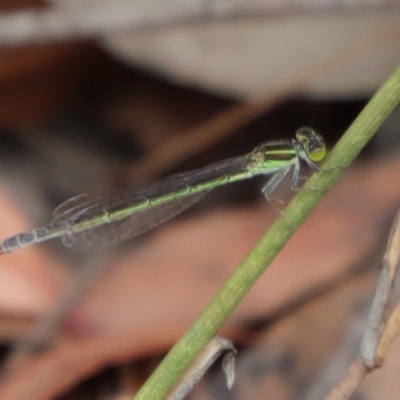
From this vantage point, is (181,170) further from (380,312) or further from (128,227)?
(380,312)

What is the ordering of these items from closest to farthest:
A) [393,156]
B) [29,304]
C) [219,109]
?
[29,304]
[393,156]
[219,109]

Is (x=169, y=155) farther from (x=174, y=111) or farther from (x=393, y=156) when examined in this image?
(x=393, y=156)

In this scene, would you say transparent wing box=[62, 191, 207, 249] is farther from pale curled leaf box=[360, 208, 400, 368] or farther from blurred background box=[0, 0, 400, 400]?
pale curled leaf box=[360, 208, 400, 368]

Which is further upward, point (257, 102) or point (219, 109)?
point (219, 109)

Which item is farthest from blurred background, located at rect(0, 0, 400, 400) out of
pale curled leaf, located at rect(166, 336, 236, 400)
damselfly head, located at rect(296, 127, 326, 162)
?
pale curled leaf, located at rect(166, 336, 236, 400)

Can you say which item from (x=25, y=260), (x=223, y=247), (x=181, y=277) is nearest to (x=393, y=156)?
(x=223, y=247)
